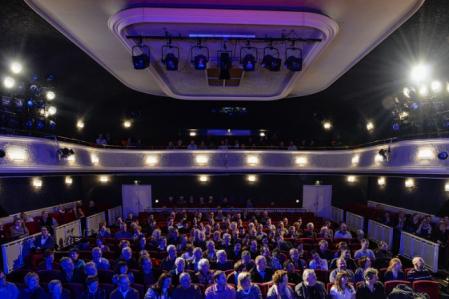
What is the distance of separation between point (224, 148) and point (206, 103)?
119 inches

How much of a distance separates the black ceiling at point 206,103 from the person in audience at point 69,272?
18.2 feet

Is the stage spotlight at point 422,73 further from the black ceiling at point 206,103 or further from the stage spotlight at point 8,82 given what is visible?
the stage spotlight at point 8,82

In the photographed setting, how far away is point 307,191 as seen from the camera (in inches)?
673

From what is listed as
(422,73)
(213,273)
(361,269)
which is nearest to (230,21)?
(213,273)

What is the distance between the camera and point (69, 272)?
229 inches

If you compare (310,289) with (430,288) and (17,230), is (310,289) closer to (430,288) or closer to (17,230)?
(430,288)

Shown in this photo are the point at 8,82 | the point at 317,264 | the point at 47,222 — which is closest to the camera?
the point at 317,264

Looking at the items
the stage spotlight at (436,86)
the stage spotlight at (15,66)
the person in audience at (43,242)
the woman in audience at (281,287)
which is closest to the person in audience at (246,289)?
the woman in audience at (281,287)

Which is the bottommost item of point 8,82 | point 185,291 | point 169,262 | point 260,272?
point 169,262

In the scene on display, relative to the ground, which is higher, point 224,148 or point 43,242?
point 224,148

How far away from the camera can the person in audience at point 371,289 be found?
15.0 ft

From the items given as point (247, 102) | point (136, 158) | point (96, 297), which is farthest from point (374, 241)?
point (136, 158)

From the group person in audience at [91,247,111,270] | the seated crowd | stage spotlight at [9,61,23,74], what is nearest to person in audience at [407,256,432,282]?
the seated crowd

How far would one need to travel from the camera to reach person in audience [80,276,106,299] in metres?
4.75
